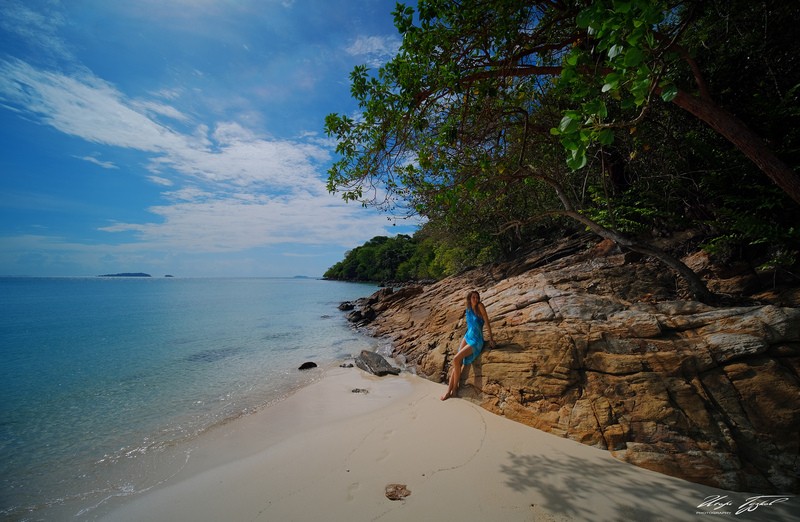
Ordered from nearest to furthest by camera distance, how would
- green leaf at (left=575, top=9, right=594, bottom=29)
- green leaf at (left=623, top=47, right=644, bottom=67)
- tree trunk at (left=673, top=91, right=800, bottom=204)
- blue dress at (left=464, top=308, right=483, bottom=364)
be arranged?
green leaf at (left=623, top=47, right=644, bottom=67) → green leaf at (left=575, top=9, right=594, bottom=29) → tree trunk at (left=673, top=91, right=800, bottom=204) → blue dress at (left=464, top=308, right=483, bottom=364)

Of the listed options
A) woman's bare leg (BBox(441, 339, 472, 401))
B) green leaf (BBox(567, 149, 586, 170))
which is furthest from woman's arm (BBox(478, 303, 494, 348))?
green leaf (BBox(567, 149, 586, 170))

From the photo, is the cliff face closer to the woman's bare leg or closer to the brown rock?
the woman's bare leg

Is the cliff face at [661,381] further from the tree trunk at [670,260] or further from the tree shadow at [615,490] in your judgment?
the tree trunk at [670,260]

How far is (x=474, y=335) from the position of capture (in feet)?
23.6

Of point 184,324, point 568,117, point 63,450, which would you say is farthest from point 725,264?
point 184,324

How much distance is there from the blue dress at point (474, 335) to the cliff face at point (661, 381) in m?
0.18

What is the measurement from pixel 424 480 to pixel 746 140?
6.46 meters

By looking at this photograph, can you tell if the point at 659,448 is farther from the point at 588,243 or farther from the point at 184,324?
the point at 184,324

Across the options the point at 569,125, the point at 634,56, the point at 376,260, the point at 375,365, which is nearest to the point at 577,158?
the point at 569,125

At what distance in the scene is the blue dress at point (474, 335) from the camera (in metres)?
7.14

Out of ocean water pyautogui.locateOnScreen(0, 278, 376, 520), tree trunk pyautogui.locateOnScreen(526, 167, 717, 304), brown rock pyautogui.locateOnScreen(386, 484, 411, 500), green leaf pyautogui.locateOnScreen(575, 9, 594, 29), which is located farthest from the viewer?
tree trunk pyautogui.locateOnScreen(526, 167, 717, 304)

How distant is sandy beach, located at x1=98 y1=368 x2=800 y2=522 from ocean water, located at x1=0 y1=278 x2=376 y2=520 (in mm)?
1362

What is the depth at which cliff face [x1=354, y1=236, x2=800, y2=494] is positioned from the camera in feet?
14.1

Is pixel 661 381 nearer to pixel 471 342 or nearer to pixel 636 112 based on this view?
pixel 471 342
